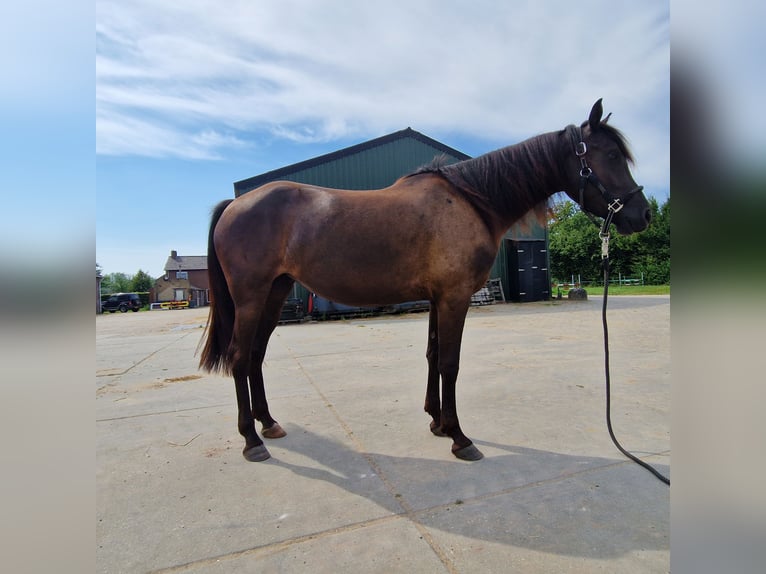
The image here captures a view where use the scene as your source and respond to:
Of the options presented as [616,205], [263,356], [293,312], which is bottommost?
[293,312]

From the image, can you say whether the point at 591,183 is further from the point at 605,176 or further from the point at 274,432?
the point at 274,432

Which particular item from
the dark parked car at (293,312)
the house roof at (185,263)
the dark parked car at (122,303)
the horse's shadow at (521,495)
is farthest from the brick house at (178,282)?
the horse's shadow at (521,495)

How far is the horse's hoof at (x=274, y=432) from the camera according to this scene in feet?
9.26

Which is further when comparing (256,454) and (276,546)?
(256,454)

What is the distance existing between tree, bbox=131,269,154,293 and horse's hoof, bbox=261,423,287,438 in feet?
205

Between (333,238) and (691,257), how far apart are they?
209 centimetres

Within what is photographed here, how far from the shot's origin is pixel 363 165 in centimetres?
1452

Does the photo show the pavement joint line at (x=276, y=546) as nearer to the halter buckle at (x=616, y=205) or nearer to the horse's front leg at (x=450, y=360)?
the horse's front leg at (x=450, y=360)

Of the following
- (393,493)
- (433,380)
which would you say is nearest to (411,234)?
(433,380)

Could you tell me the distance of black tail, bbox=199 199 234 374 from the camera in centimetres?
284

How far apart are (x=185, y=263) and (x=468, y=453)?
6363cm

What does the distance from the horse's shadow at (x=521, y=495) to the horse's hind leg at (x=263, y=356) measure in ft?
1.36

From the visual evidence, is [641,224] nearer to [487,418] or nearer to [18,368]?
[487,418]

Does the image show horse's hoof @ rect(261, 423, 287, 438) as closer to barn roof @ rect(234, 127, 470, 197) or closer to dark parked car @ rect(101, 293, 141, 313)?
barn roof @ rect(234, 127, 470, 197)
